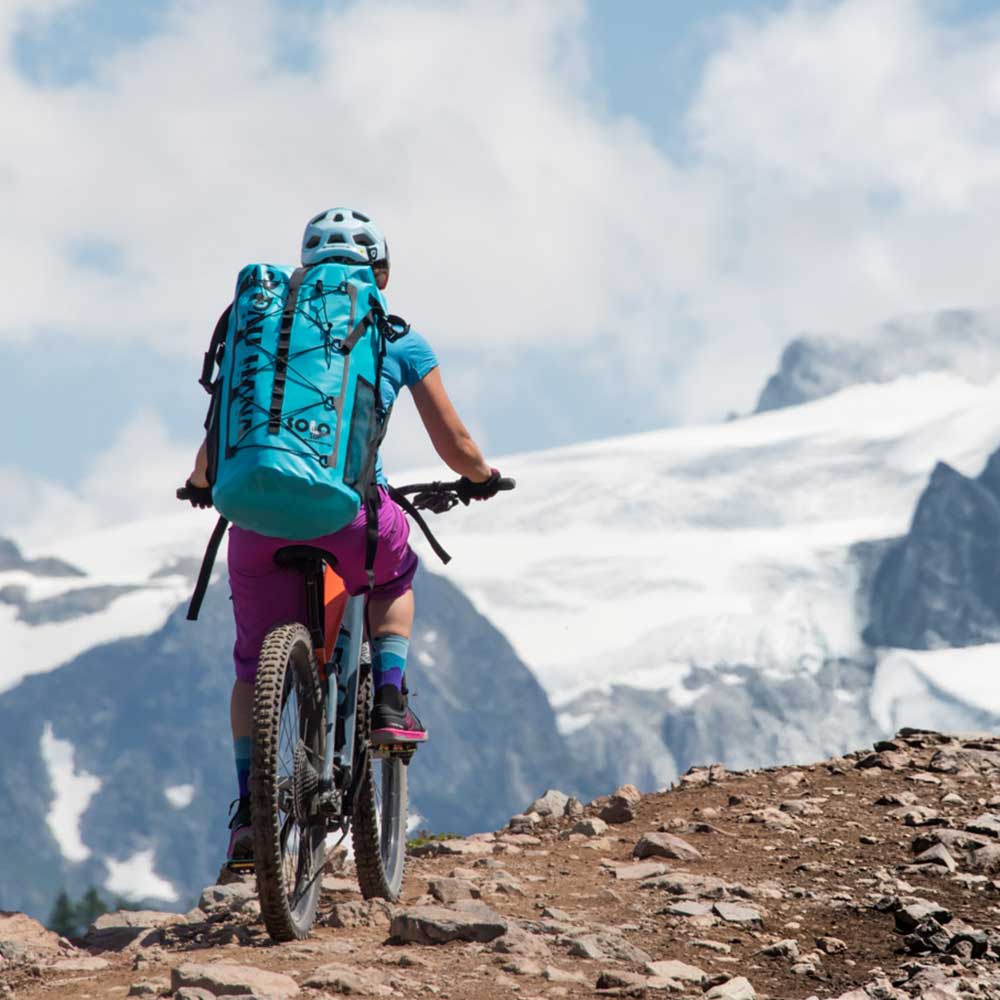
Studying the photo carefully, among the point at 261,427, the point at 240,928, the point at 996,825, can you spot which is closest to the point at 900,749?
the point at 996,825

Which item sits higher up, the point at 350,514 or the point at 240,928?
the point at 350,514

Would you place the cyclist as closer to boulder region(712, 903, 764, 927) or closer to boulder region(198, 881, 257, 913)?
boulder region(198, 881, 257, 913)

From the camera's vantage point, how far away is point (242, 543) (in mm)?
8117

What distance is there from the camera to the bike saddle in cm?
803

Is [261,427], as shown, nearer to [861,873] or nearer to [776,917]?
[776,917]

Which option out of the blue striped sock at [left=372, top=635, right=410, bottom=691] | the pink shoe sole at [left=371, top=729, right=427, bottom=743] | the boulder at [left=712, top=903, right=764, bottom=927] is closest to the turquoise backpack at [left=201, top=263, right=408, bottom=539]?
the blue striped sock at [left=372, top=635, right=410, bottom=691]

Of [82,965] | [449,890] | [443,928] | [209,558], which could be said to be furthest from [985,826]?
[82,965]

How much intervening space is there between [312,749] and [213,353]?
1962mm

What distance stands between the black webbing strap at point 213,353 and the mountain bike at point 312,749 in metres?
0.87

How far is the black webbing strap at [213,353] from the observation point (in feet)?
25.7

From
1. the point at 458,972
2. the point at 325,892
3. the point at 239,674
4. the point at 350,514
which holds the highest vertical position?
the point at 350,514

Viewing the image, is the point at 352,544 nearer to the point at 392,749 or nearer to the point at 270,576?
the point at 270,576

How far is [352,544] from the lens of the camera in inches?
318

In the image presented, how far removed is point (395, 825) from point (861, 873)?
9.11 feet
